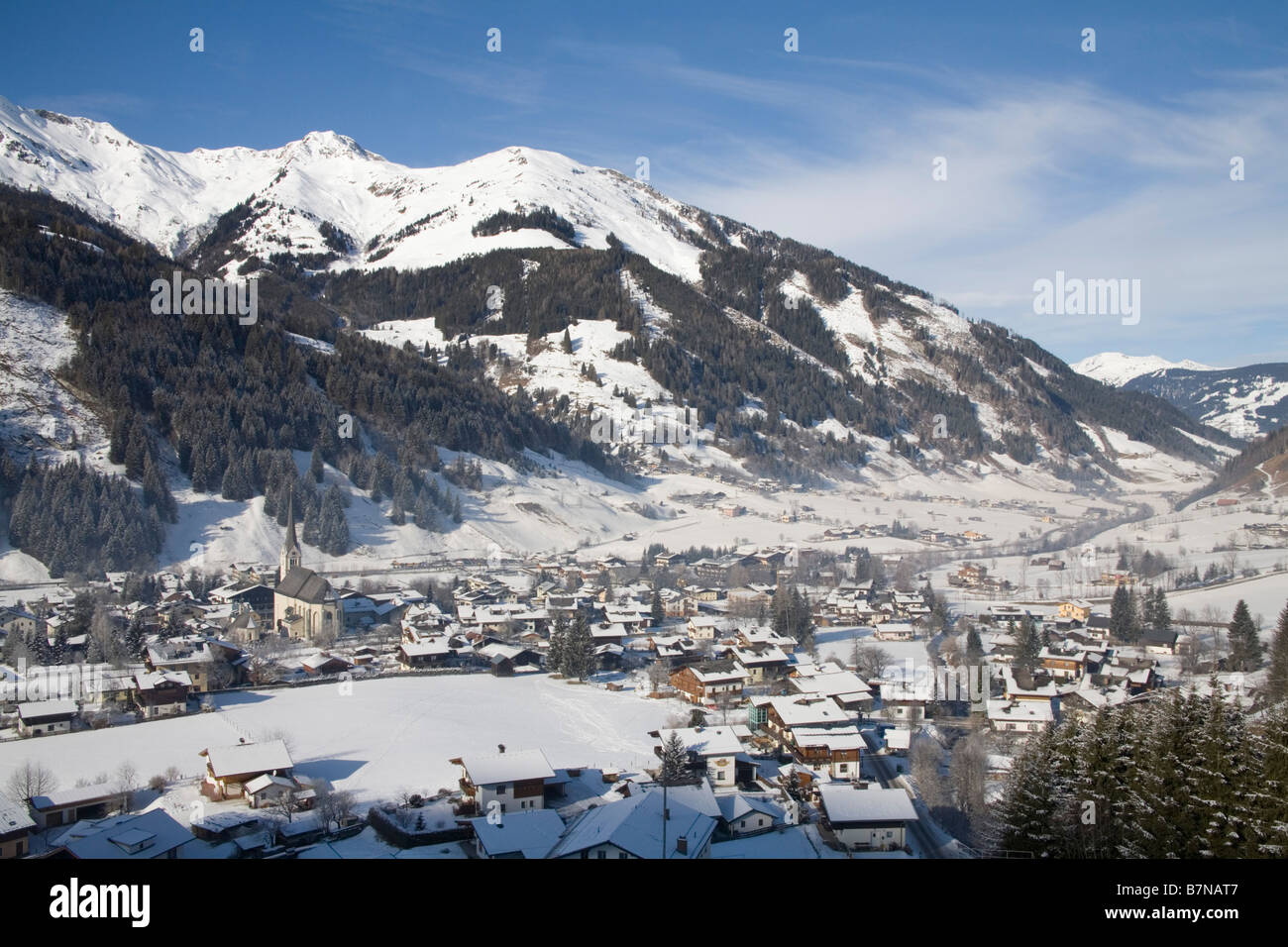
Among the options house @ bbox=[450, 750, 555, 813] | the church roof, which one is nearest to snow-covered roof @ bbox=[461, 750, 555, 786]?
house @ bbox=[450, 750, 555, 813]

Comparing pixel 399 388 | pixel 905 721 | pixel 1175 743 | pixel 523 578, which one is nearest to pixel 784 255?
pixel 399 388

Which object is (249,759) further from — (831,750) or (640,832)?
(831,750)

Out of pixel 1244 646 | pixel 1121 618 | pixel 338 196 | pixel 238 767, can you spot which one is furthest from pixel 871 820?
pixel 338 196

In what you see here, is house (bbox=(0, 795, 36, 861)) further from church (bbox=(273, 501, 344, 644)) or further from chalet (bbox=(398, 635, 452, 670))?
church (bbox=(273, 501, 344, 644))

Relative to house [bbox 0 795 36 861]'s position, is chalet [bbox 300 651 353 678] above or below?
below

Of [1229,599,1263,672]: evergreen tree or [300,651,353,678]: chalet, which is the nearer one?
[1229,599,1263,672]: evergreen tree

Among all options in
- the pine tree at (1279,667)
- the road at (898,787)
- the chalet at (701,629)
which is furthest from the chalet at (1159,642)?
the chalet at (701,629)
